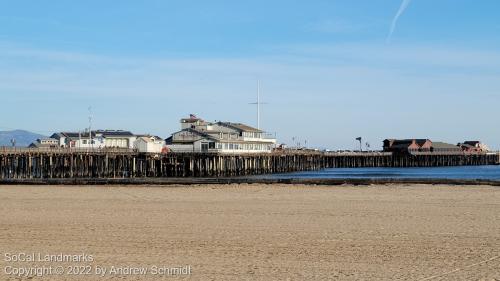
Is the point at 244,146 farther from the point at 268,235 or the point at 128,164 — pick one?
the point at 268,235

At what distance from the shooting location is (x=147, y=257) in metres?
13.5

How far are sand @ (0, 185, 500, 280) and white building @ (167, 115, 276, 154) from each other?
154 ft

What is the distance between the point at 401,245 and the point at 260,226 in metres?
4.68

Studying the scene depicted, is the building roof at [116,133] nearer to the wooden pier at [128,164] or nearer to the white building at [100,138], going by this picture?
the white building at [100,138]

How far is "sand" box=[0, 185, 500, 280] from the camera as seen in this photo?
12.2m

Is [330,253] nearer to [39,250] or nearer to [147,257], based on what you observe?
[147,257]

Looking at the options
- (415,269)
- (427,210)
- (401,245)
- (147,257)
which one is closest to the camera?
(415,269)

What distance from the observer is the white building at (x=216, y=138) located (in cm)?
7550

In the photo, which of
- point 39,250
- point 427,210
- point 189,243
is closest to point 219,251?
point 189,243

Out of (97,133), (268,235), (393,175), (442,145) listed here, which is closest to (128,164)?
(97,133)

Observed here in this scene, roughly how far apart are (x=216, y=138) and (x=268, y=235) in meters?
59.7

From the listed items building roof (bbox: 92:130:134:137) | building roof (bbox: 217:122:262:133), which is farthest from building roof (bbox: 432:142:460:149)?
building roof (bbox: 92:130:134:137)

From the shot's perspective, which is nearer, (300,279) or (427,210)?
(300,279)

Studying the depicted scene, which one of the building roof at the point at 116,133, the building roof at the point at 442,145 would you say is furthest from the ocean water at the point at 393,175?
the building roof at the point at 442,145
